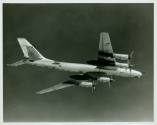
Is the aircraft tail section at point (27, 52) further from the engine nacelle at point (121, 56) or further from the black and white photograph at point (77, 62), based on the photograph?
the engine nacelle at point (121, 56)

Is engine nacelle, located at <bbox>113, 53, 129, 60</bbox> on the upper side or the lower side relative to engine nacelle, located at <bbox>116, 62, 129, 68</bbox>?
upper

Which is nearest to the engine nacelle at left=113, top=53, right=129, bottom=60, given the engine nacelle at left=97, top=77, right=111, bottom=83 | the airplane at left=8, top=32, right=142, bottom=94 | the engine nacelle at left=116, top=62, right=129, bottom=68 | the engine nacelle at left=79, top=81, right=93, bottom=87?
the airplane at left=8, top=32, right=142, bottom=94

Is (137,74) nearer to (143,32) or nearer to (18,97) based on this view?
(143,32)

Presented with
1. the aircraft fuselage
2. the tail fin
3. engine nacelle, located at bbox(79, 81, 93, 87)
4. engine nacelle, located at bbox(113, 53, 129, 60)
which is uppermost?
the tail fin

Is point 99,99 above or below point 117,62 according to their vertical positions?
below

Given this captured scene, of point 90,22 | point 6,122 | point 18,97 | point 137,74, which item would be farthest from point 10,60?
point 137,74

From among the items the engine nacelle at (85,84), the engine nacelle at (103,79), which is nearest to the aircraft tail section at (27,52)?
the engine nacelle at (85,84)

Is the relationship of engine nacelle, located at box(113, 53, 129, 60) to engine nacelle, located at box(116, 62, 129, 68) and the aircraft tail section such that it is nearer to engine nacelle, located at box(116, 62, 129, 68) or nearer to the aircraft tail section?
engine nacelle, located at box(116, 62, 129, 68)
